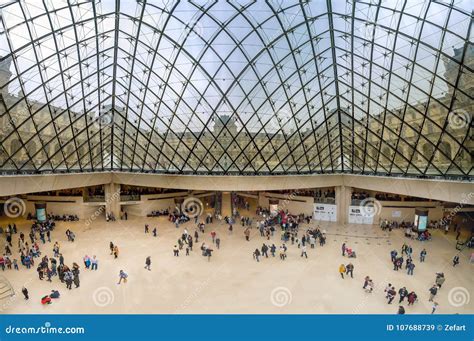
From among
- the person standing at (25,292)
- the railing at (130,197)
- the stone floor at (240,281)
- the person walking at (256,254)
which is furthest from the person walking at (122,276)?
the railing at (130,197)

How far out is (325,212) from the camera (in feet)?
115

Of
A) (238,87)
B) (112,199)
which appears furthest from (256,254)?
(112,199)

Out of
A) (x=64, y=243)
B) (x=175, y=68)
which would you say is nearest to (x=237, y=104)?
(x=175, y=68)

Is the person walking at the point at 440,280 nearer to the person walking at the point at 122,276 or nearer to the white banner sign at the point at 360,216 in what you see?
the white banner sign at the point at 360,216

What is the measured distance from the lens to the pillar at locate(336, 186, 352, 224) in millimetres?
34094

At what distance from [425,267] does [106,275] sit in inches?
849

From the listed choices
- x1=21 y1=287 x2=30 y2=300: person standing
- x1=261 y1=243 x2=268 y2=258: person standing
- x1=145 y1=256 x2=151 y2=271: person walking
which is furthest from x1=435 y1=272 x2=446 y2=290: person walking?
x1=21 y1=287 x2=30 y2=300: person standing

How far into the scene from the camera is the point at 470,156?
849 inches

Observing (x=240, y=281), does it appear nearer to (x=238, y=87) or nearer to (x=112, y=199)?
(x=238, y=87)

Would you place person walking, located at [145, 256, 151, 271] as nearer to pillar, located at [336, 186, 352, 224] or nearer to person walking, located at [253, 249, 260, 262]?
person walking, located at [253, 249, 260, 262]

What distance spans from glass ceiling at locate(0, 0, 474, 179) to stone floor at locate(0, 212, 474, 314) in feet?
26.4

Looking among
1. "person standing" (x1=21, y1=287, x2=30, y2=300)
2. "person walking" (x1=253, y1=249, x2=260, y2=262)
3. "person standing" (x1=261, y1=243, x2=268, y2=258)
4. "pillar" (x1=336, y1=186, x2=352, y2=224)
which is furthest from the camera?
"pillar" (x1=336, y1=186, x2=352, y2=224)

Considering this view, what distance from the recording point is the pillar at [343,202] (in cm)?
3409

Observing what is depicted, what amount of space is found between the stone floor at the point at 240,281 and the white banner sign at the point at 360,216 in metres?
5.59
